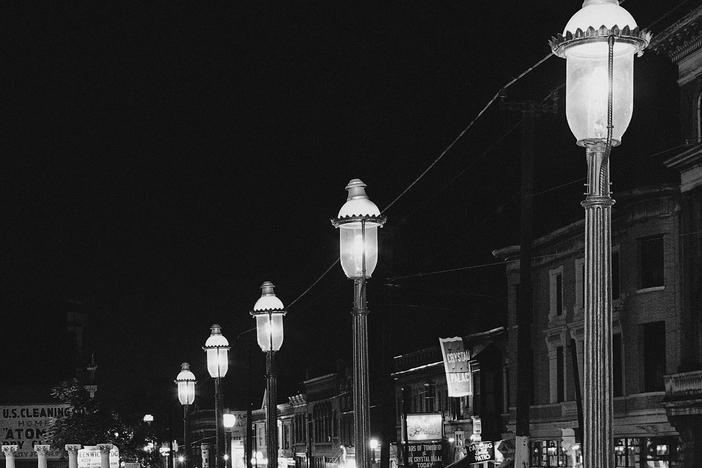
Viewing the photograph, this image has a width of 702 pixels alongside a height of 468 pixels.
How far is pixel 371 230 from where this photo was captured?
15094mm

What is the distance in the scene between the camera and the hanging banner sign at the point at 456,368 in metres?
52.7

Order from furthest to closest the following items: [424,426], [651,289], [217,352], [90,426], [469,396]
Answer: [469,396]
[424,426]
[651,289]
[90,426]
[217,352]

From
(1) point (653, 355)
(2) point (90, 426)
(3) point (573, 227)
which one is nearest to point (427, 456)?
(1) point (653, 355)

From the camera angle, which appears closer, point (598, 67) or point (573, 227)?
point (598, 67)

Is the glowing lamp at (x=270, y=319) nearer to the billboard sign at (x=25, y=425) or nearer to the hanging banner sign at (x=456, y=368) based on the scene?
the billboard sign at (x=25, y=425)

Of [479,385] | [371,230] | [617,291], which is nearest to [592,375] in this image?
[371,230]

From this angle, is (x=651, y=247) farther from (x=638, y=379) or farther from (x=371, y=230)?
(x=371, y=230)

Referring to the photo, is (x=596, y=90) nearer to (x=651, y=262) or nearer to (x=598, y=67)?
(x=598, y=67)

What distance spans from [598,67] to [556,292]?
41.1 metres

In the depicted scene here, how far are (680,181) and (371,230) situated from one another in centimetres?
2720

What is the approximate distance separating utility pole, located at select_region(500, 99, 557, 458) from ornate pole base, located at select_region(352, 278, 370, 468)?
31.9 ft

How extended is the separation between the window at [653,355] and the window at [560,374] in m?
6.88

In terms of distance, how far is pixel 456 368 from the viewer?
53.0 m

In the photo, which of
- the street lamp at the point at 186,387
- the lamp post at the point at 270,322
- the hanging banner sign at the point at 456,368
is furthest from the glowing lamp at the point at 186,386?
the hanging banner sign at the point at 456,368
